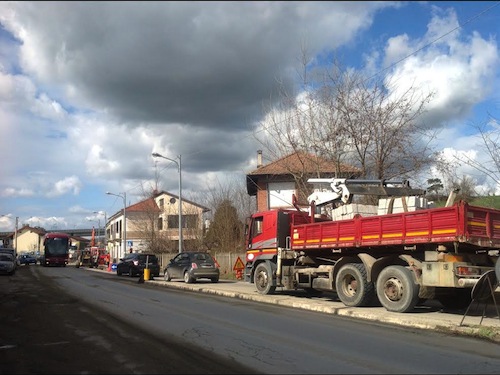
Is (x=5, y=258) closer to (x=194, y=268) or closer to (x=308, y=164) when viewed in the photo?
(x=194, y=268)

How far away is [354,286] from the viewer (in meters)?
13.4

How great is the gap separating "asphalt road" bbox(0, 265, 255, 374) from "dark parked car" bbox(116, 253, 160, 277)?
1848cm

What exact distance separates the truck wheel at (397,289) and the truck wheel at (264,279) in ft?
15.9

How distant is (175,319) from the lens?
428 inches

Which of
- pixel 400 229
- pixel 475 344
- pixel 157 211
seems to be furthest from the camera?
pixel 157 211

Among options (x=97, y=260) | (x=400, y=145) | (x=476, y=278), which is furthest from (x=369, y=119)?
(x=97, y=260)

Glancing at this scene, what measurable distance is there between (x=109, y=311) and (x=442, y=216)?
848 centimetres

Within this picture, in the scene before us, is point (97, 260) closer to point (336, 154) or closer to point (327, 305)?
point (336, 154)

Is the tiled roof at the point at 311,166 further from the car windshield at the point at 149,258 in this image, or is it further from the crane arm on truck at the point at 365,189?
the car windshield at the point at 149,258

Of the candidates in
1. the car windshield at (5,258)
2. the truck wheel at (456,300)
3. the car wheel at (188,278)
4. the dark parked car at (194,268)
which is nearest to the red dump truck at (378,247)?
the truck wheel at (456,300)

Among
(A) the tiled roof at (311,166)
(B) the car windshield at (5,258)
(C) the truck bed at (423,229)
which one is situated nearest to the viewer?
(C) the truck bed at (423,229)

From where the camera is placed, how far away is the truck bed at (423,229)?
1065cm

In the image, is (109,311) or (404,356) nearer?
(404,356)

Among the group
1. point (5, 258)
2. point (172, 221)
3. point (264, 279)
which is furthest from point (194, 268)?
point (172, 221)
